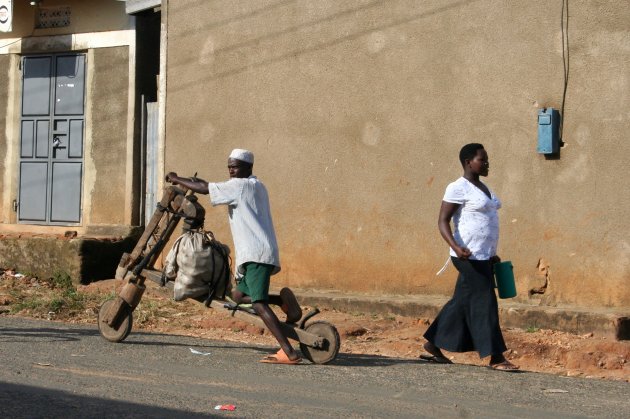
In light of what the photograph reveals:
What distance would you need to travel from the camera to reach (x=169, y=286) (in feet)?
27.8

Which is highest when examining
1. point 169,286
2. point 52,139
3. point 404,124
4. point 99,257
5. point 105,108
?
point 105,108

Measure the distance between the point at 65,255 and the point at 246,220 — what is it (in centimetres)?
615

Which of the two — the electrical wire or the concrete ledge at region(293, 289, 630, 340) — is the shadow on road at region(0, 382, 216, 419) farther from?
the electrical wire

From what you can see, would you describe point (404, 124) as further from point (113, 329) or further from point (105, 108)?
point (105, 108)

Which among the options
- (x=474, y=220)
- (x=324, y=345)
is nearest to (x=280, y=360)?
(x=324, y=345)

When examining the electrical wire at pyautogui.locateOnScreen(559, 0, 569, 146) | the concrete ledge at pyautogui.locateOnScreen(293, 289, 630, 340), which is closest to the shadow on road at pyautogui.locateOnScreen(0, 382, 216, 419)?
the concrete ledge at pyautogui.locateOnScreen(293, 289, 630, 340)

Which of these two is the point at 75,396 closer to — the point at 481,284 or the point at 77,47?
the point at 481,284

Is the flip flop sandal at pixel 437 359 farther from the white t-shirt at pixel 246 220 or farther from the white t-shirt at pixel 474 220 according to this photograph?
the white t-shirt at pixel 246 220

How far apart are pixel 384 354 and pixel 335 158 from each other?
2.92 meters

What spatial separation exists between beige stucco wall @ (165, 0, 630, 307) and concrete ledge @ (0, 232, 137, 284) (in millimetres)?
1532

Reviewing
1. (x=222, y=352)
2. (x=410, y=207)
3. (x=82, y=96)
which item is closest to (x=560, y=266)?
(x=410, y=207)

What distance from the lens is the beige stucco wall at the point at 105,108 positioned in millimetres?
14297

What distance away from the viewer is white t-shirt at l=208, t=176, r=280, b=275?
7.95m

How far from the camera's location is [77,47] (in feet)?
48.2
